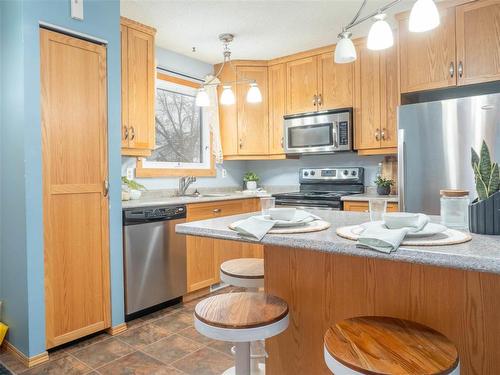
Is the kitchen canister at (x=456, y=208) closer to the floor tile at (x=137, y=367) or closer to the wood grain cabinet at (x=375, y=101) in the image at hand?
the floor tile at (x=137, y=367)

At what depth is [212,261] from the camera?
335 centimetres

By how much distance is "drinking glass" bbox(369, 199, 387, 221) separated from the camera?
127 centimetres

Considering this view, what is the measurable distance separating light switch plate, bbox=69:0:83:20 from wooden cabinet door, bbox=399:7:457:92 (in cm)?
239

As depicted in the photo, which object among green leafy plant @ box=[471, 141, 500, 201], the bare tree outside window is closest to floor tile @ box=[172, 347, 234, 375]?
green leafy plant @ box=[471, 141, 500, 201]

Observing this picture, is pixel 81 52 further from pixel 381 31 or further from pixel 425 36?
pixel 425 36

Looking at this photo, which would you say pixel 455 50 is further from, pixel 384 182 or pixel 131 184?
pixel 131 184

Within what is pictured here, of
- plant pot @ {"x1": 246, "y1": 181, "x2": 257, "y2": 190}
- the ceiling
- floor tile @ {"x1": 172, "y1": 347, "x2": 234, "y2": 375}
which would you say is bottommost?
floor tile @ {"x1": 172, "y1": 347, "x2": 234, "y2": 375}

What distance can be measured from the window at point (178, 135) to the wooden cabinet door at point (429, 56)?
7.06ft

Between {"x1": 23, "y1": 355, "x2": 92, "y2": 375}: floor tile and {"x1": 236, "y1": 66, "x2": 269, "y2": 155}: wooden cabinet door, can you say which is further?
{"x1": 236, "y1": 66, "x2": 269, "y2": 155}: wooden cabinet door

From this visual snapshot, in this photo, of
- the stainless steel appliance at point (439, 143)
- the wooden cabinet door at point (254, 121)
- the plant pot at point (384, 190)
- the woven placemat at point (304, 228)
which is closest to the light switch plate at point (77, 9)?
the woven placemat at point (304, 228)

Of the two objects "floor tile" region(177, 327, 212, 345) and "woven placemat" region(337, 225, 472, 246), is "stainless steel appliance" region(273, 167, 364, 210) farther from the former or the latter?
"woven placemat" region(337, 225, 472, 246)

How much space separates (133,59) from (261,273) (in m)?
2.09

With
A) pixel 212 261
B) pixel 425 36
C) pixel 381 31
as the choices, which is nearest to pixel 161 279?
pixel 212 261

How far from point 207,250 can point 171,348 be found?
1.11m
